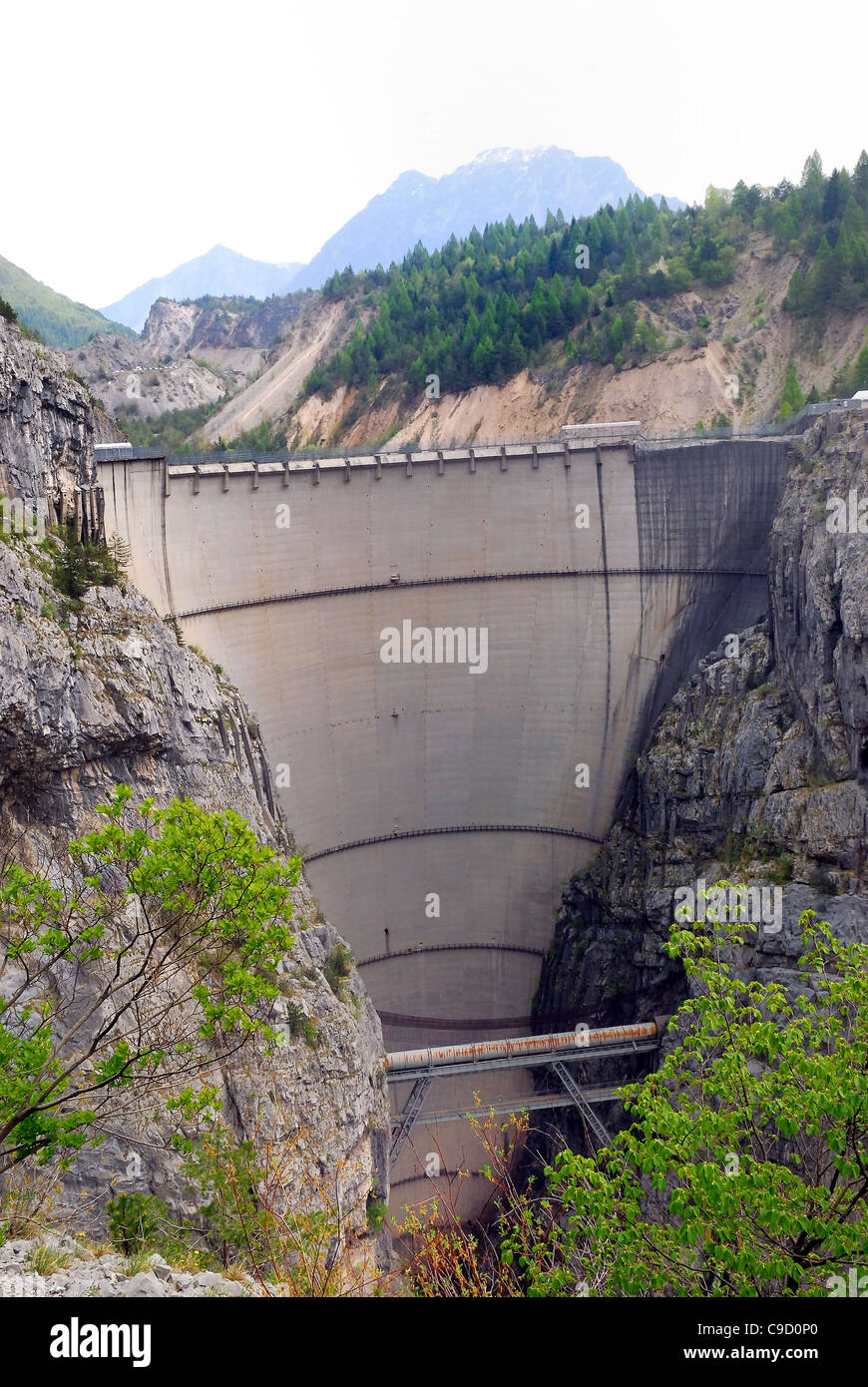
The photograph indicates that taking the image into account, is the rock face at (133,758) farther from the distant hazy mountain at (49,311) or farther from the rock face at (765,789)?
the distant hazy mountain at (49,311)

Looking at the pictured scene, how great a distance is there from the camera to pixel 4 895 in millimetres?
10367

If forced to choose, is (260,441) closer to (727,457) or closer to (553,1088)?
(727,457)

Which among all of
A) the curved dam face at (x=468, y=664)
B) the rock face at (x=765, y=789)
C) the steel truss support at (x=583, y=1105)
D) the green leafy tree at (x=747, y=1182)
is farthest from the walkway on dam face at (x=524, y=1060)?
the green leafy tree at (x=747, y=1182)

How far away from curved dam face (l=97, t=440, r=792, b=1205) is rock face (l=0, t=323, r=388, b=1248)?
6.65 meters

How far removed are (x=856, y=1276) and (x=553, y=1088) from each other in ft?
95.4

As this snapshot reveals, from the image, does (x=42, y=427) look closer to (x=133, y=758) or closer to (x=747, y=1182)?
(x=133, y=758)

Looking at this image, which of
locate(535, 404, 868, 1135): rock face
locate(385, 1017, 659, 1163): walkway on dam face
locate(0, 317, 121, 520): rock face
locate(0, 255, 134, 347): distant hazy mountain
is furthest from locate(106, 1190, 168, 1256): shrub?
locate(0, 255, 134, 347): distant hazy mountain

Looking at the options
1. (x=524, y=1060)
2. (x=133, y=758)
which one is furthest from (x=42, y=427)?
(x=524, y=1060)

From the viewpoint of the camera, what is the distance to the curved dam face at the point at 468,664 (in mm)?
34750

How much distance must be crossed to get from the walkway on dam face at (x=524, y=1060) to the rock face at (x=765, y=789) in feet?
7.99

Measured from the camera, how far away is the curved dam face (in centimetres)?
3475

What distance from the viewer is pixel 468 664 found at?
37.3 metres

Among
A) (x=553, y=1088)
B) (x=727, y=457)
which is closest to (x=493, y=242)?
(x=727, y=457)

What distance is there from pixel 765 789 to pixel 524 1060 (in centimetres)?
1067
